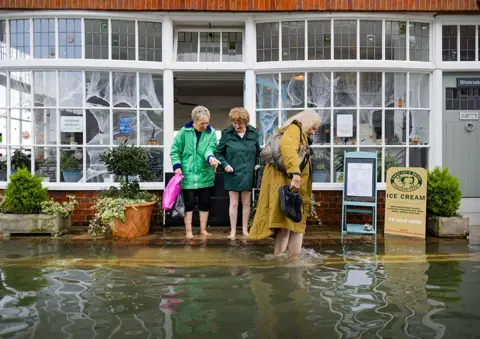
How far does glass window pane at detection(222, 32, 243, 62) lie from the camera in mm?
8805

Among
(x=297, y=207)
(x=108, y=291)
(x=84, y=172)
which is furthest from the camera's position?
(x=84, y=172)

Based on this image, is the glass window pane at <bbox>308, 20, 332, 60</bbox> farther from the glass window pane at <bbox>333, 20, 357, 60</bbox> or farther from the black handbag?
the black handbag

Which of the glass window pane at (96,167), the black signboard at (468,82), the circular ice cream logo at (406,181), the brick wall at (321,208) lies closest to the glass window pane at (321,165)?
the brick wall at (321,208)

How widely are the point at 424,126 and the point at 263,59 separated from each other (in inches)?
111

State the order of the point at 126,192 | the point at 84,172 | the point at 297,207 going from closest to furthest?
the point at 297,207 → the point at 126,192 → the point at 84,172

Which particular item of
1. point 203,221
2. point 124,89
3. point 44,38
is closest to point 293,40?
point 124,89

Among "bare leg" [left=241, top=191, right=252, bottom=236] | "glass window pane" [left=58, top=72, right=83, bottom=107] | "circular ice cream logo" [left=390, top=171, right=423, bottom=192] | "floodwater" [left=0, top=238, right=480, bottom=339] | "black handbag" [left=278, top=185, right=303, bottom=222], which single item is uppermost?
"glass window pane" [left=58, top=72, right=83, bottom=107]

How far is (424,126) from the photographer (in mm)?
8750

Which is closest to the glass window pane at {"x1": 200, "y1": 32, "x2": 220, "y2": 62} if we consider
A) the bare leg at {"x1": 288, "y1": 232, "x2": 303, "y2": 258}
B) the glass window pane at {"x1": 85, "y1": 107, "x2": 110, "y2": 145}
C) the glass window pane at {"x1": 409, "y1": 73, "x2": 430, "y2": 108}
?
the glass window pane at {"x1": 85, "y1": 107, "x2": 110, "y2": 145}

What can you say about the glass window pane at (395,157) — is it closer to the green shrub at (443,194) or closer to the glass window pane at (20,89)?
the green shrub at (443,194)

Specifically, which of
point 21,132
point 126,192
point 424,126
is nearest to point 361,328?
A: point 126,192

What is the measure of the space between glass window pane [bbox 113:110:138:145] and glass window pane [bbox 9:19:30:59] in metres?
1.69

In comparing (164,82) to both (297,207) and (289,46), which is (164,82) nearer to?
(289,46)

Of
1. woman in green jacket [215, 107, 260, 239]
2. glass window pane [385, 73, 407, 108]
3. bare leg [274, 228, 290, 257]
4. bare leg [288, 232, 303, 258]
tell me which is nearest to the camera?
bare leg [288, 232, 303, 258]
